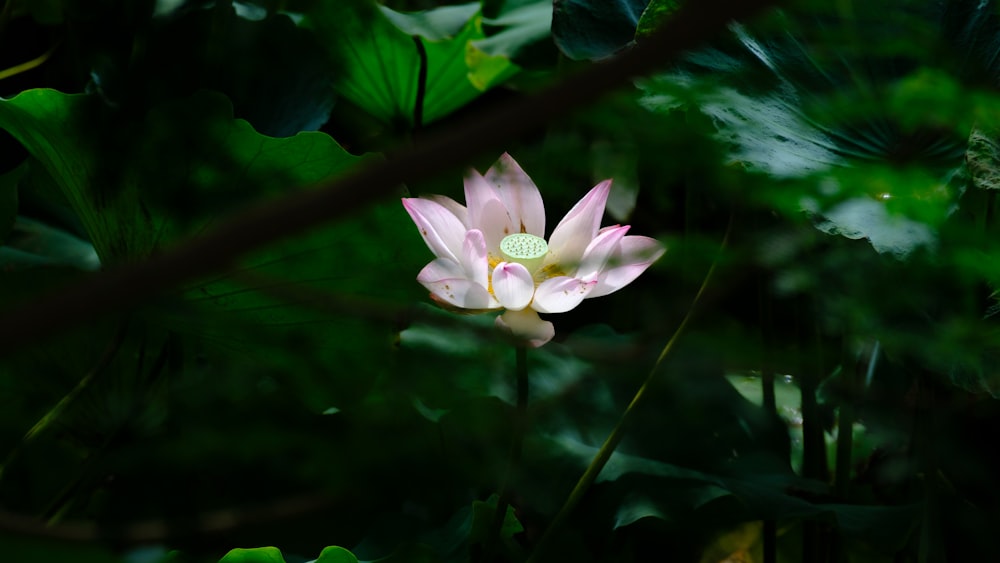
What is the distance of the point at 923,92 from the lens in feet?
1.13

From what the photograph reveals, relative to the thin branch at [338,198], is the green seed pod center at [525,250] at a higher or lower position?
lower

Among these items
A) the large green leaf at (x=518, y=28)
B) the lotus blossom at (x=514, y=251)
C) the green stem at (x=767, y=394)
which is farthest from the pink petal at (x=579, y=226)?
the large green leaf at (x=518, y=28)

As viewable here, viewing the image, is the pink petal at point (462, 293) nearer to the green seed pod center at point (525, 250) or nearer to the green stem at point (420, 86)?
the green seed pod center at point (525, 250)

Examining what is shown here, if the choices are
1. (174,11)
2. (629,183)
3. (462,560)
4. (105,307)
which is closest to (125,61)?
(174,11)

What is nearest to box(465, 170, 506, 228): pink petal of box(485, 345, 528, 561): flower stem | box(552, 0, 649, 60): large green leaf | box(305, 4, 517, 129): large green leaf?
box(485, 345, 528, 561): flower stem

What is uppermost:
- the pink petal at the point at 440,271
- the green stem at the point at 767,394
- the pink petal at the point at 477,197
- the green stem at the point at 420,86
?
the pink petal at the point at 477,197

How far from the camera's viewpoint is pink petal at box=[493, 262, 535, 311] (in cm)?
57

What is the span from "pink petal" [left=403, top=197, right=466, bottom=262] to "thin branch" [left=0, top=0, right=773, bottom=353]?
0.45 meters

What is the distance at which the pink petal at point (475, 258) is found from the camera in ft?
Answer: 1.91

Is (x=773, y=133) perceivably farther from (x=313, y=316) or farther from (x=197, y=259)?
(x=197, y=259)

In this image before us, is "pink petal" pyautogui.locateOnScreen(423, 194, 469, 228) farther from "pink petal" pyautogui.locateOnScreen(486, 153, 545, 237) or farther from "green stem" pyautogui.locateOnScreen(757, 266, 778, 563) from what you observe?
"green stem" pyautogui.locateOnScreen(757, 266, 778, 563)

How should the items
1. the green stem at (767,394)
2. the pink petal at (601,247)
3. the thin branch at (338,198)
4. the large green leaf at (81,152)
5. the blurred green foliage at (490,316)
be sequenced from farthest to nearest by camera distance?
the green stem at (767,394) → the large green leaf at (81,152) → the pink petal at (601,247) → the blurred green foliage at (490,316) → the thin branch at (338,198)

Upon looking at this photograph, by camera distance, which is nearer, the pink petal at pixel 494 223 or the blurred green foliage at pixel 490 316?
the blurred green foliage at pixel 490 316

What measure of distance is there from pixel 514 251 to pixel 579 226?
0.05 meters
